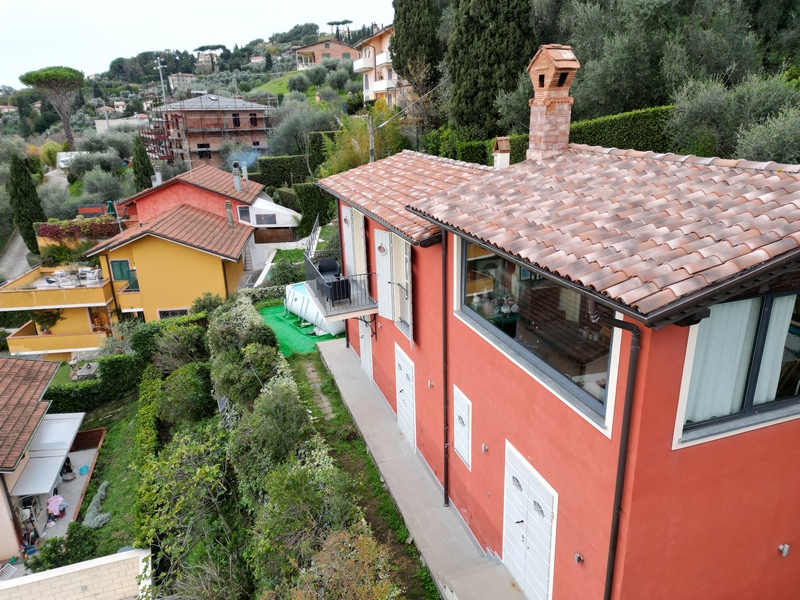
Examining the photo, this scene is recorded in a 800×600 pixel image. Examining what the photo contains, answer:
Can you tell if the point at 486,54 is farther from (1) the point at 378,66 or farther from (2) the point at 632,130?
(1) the point at 378,66

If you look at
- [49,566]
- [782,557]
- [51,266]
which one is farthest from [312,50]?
[782,557]

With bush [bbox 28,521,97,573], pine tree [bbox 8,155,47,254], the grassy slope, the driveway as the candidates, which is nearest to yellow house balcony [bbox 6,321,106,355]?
pine tree [bbox 8,155,47,254]

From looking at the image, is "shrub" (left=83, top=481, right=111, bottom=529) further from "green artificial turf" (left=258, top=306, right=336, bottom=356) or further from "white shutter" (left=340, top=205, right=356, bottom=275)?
"white shutter" (left=340, top=205, right=356, bottom=275)

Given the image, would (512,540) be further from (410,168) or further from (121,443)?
(121,443)

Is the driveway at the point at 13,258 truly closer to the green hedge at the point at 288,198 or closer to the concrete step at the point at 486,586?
the green hedge at the point at 288,198

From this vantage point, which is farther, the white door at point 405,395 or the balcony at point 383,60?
Answer: the balcony at point 383,60

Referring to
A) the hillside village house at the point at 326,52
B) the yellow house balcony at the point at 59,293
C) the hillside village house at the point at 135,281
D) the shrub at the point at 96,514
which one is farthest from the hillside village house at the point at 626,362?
the hillside village house at the point at 326,52
